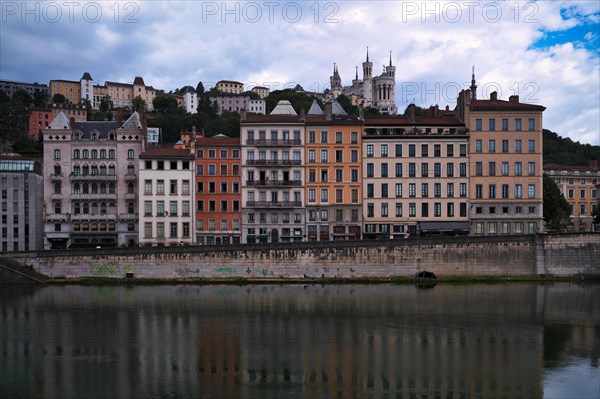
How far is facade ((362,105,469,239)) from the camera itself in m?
68.8

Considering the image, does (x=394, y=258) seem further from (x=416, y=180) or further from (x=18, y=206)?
(x=18, y=206)

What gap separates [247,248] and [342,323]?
22747 millimetres

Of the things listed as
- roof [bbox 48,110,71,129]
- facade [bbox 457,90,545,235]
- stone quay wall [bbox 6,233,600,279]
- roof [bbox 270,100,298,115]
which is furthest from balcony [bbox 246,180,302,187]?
roof [bbox 48,110,71,129]

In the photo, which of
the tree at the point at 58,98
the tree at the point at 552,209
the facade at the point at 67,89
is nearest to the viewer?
the tree at the point at 552,209

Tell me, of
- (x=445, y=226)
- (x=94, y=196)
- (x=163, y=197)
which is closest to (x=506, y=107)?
(x=445, y=226)

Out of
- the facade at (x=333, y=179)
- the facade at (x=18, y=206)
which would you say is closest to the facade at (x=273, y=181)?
the facade at (x=333, y=179)

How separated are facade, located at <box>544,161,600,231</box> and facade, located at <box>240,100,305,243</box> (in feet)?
145

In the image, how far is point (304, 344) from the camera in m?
34.7

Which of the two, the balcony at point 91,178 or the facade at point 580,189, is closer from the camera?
the balcony at point 91,178

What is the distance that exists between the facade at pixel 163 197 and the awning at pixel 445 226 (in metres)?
24.9

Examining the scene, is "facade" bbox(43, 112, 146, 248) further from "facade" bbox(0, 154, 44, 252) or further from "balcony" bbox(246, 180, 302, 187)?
"balcony" bbox(246, 180, 302, 187)

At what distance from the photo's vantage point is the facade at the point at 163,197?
69.9 meters

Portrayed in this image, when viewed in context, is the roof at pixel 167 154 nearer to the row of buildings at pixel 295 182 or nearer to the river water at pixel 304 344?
the row of buildings at pixel 295 182

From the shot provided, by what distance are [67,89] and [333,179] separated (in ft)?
458
